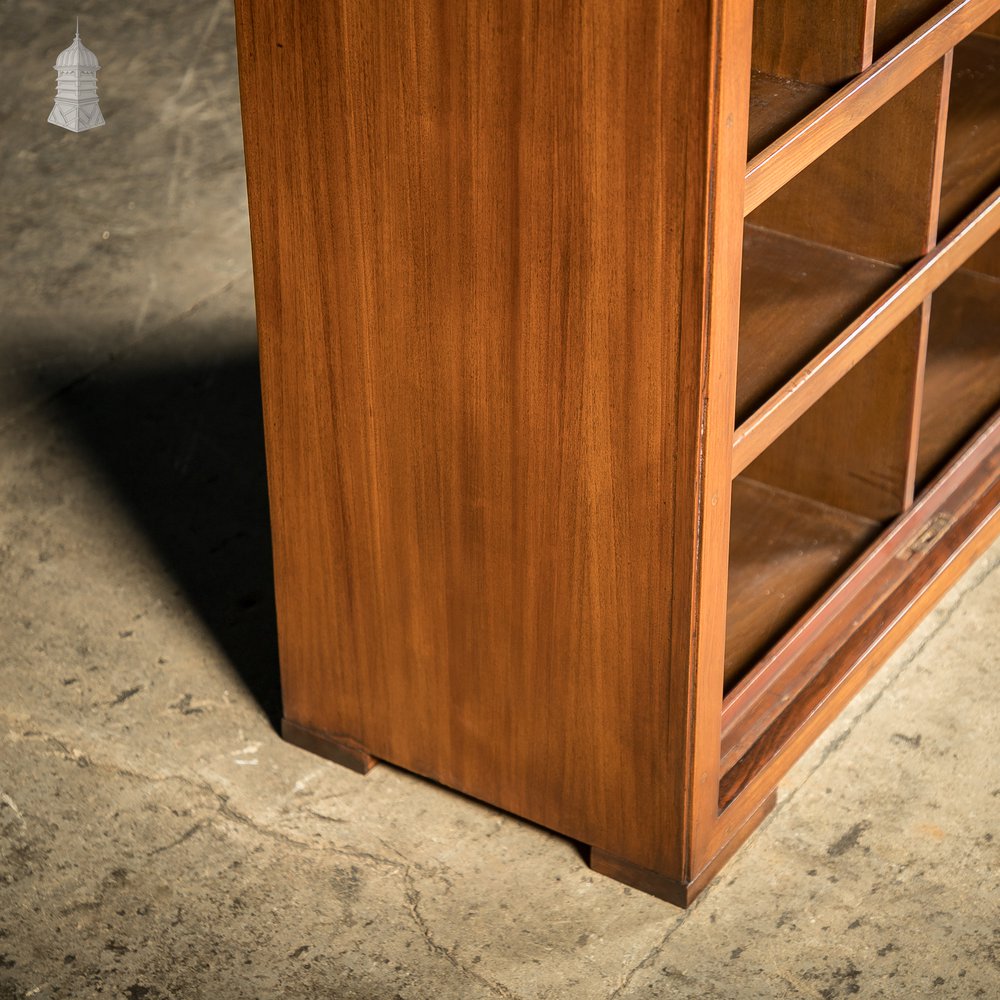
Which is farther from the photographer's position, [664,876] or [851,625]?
[851,625]

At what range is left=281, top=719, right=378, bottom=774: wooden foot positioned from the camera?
2.66 m

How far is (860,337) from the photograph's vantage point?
7.97ft

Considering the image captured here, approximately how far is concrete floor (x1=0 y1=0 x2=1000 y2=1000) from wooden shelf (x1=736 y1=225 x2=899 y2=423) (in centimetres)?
65

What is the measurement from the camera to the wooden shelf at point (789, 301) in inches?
96.3

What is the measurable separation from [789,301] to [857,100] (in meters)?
0.47

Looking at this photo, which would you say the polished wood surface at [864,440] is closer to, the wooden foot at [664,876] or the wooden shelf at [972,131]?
the wooden shelf at [972,131]

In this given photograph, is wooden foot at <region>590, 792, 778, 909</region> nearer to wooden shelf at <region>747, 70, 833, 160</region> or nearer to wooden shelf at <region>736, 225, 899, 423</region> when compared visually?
wooden shelf at <region>736, 225, 899, 423</region>

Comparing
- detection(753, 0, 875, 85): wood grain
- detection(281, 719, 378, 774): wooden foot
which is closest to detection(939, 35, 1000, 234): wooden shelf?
detection(753, 0, 875, 85): wood grain

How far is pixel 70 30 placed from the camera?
17.5ft

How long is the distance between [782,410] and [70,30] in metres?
3.75

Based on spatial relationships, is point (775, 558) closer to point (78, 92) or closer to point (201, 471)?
point (201, 471)

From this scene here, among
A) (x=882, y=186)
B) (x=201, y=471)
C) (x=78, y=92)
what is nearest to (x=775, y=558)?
(x=882, y=186)

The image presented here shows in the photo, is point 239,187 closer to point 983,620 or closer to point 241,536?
point 241,536

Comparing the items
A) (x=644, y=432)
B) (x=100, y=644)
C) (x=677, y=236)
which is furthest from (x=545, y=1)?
(x=100, y=644)
